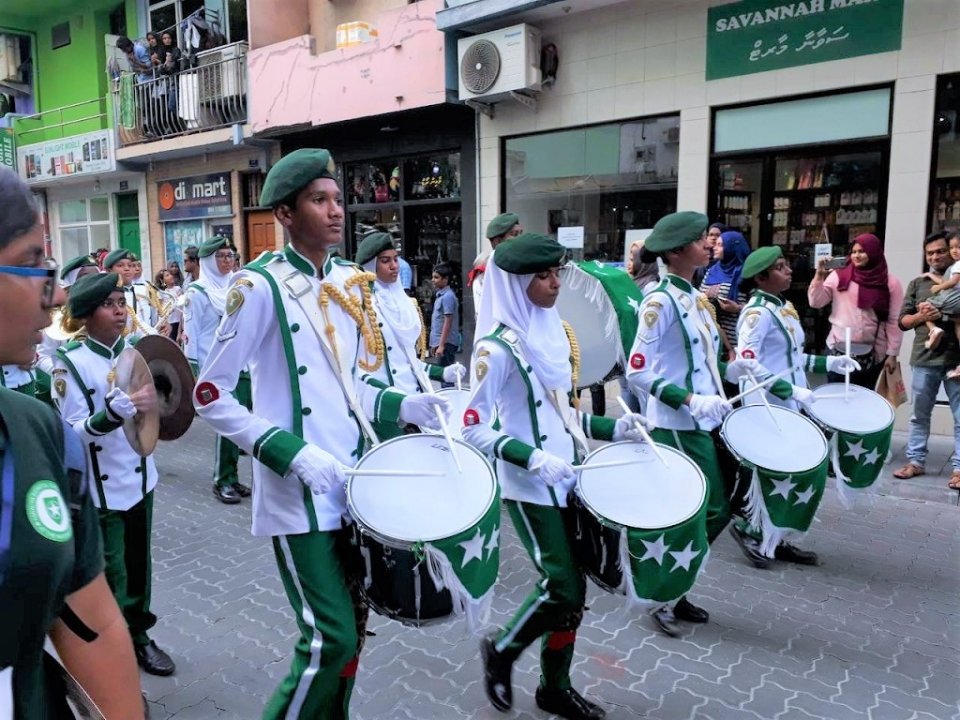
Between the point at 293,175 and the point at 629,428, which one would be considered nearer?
the point at 293,175

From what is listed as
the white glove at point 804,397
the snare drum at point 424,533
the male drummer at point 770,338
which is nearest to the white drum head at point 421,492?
the snare drum at point 424,533

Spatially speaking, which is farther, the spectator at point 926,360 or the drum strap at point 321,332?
→ the spectator at point 926,360

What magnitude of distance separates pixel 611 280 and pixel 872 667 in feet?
7.14

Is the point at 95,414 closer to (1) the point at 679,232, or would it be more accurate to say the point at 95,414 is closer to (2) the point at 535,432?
(2) the point at 535,432

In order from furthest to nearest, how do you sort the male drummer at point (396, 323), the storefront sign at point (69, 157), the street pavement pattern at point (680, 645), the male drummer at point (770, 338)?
1. the storefront sign at point (69, 157)
2. the male drummer at point (396, 323)
3. the male drummer at point (770, 338)
4. the street pavement pattern at point (680, 645)

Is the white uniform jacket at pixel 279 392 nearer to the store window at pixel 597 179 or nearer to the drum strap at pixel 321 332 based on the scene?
the drum strap at pixel 321 332

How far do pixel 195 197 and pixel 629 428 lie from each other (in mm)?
15011

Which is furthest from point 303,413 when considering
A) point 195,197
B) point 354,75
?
point 195,197

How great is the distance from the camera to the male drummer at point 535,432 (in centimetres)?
301

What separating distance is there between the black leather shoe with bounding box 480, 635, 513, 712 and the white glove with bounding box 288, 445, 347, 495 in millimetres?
1284

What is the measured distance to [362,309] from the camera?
110 inches

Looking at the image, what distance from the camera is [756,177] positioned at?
8930mm

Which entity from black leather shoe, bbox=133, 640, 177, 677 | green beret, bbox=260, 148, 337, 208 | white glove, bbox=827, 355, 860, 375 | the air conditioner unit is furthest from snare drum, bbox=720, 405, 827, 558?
the air conditioner unit

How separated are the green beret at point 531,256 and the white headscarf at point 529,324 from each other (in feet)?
0.27
